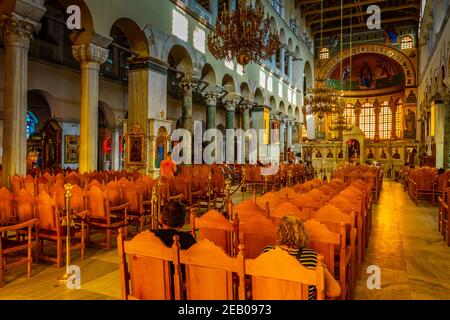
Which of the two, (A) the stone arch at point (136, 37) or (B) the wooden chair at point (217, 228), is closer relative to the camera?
(B) the wooden chair at point (217, 228)

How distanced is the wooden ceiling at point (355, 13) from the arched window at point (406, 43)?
4.98ft

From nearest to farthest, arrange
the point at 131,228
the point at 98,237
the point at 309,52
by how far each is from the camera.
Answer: the point at 98,237, the point at 131,228, the point at 309,52

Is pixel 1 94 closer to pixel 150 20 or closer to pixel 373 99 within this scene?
pixel 150 20

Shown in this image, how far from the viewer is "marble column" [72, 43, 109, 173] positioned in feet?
35.8

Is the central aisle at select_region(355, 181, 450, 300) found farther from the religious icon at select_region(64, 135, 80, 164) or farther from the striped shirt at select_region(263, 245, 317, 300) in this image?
the religious icon at select_region(64, 135, 80, 164)

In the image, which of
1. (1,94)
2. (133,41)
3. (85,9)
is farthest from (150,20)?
(1,94)

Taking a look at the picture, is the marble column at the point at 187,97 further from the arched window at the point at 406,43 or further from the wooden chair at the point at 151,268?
the arched window at the point at 406,43

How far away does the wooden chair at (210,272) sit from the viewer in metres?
2.24

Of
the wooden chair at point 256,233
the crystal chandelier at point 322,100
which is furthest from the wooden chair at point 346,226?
the crystal chandelier at point 322,100

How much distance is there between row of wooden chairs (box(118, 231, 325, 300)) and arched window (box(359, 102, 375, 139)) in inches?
1505

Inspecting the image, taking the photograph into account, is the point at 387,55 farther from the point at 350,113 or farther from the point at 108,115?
the point at 108,115

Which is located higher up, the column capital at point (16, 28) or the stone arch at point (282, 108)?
the stone arch at point (282, 108)

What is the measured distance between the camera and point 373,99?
1467 inches
